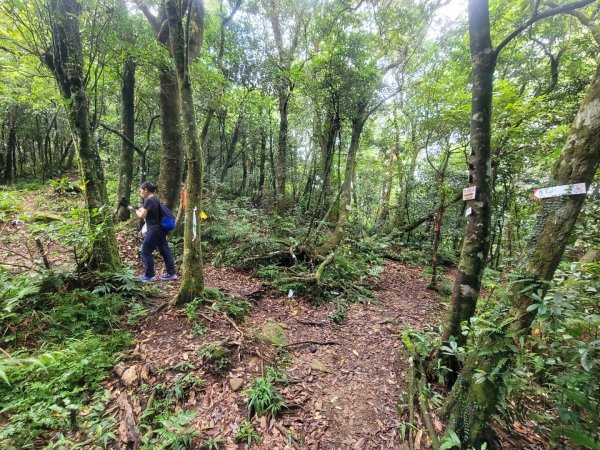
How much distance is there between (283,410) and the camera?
3.14 metres

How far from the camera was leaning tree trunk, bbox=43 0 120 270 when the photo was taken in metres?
4.48

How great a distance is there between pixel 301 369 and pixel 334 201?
20.0 feet

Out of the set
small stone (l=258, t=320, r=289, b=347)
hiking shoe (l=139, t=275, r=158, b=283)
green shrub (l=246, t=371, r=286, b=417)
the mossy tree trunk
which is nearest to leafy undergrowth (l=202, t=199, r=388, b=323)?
small stone (l=258, t=320, r=289, b=347)

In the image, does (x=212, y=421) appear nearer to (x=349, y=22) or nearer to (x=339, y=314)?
(x=339, y=314)

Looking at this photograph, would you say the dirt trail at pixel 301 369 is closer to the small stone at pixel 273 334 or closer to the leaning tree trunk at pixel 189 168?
the small stone at pixel 273 334

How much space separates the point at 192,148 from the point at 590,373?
5.05 m

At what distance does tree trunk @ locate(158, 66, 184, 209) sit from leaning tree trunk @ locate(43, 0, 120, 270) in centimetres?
324

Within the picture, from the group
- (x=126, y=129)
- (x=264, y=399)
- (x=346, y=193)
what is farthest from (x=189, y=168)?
(x=126, y=129)

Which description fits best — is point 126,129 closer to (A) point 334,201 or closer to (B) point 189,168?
(B) point 189,168

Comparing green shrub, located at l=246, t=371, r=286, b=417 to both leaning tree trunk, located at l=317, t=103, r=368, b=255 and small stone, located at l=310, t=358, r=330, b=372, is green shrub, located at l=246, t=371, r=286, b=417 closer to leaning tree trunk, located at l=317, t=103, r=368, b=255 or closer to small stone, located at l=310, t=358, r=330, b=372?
small stone, located at l=310, t=358, r=330, b=372

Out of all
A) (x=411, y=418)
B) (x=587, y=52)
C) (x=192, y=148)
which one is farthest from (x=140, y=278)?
(x=587, y=52)

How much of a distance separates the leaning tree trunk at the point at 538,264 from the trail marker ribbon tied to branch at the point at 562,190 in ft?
0.18

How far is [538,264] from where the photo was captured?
2523 mm

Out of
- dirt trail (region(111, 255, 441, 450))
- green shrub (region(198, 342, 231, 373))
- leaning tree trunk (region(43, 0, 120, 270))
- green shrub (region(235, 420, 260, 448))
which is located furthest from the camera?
leaning tree trunk (region(43, 0, 120, 270))
